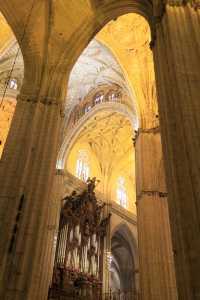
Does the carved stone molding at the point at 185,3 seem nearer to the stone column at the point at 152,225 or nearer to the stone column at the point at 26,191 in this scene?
the stone column at the point at 26,191

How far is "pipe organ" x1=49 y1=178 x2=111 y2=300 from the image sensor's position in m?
15.1

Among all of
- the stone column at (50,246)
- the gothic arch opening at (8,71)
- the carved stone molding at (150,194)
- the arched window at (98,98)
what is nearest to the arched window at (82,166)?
the stone column at (50,246)

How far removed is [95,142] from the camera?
74.1 feet

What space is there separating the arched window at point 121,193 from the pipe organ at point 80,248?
130 inches

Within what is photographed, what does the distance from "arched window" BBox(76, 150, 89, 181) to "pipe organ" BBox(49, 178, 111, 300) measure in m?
1.24

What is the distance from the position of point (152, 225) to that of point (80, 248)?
7850mm

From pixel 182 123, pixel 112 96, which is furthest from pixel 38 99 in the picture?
pixel 112 96

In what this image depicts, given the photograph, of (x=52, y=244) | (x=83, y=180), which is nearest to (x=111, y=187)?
(x=83, y=180)

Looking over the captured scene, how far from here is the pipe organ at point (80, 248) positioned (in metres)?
15.1

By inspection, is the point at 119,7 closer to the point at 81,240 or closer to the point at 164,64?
the point at 164,64

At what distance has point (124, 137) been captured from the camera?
2205 centimetres

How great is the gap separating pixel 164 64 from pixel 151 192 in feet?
20.8

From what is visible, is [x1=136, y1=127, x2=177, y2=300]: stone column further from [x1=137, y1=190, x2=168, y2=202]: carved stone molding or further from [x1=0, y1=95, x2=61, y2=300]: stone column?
[x1=0, y1=95, x2=61, y2=300]: stone column

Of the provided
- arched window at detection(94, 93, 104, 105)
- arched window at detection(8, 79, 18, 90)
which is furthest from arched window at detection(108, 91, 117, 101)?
arched window at detection(8, 79, 18, 90)
